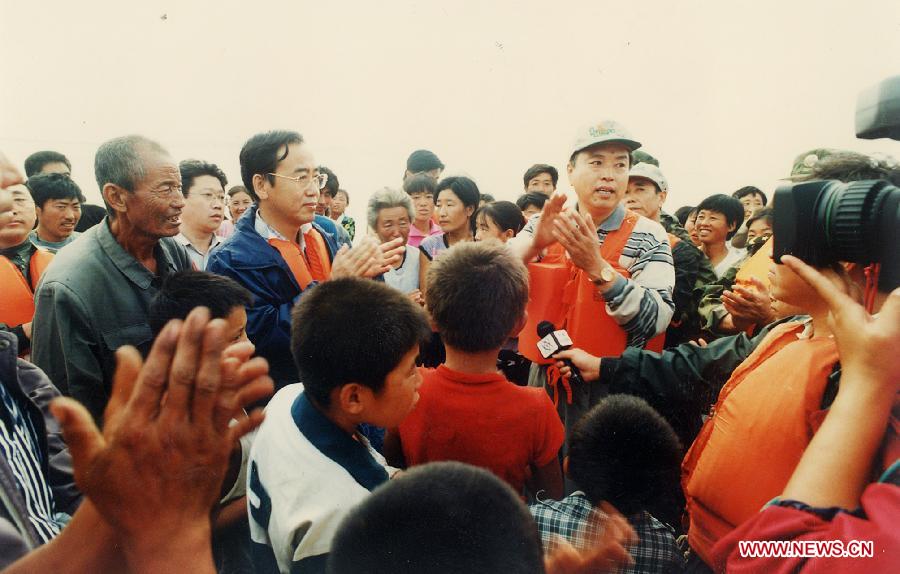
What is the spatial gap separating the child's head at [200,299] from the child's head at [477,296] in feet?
1.96

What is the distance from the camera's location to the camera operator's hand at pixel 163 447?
0.65m

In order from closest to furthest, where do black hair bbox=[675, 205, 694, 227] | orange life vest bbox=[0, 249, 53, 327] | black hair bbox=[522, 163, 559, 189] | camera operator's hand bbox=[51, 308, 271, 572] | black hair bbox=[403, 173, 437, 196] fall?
camera operator's hand bbox=[51, 308, 271, 572] → orange life vest bbox=[0, 249, 53, 327] → black hair bbox=[403, 173, 437, 196] → black hair bbox=[522, 163, 559, 189] → black hair bbox=[675, 205, 694, 227]

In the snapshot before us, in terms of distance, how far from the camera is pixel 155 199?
1.93 meters

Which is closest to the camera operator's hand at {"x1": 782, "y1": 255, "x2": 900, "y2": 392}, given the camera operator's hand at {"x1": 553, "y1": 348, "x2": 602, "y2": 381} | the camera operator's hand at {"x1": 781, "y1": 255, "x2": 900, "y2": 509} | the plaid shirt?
the camera operator's hand at {"x1": 781, "y1": 255, "x2": 900, "y2": 509}

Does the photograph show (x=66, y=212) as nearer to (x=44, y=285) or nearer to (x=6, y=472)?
(x=44, y=285)

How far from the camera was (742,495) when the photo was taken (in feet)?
3.76

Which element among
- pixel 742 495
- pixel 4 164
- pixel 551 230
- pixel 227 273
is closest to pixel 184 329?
pixel 4 164

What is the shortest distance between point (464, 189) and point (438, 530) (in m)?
3.00

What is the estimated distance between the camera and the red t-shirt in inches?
56.2

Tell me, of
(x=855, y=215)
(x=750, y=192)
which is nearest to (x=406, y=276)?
(x=855, y=215)

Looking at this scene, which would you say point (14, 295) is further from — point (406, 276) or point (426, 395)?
point (426, 395)

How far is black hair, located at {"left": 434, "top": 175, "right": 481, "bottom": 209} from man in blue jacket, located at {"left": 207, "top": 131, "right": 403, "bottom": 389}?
1350 millimetres

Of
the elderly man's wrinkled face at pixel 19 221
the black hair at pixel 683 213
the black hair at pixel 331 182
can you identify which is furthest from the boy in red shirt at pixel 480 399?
the black hair at pixel 683 213

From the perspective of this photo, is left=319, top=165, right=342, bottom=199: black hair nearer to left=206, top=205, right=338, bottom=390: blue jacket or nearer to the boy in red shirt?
left=206, top=205, right=338, bottom=390: blue jacket
